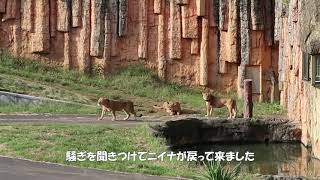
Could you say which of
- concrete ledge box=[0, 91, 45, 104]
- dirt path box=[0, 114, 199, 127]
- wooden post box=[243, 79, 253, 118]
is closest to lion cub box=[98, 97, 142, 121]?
dirt path box=[0, 114, 199, 127]

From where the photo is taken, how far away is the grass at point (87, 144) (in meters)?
14.0

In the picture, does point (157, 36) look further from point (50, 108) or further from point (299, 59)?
point (299, 59)

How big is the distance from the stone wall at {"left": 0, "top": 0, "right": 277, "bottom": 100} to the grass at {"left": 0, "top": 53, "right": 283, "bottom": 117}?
476 mm

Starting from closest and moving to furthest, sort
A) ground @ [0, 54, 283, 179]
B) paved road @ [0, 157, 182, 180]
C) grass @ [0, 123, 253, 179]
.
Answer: paved road @ [0, 157, 182, 180]
grass @ [0, 123, 253, 179]
ground @ [0, 54, 283, 179]

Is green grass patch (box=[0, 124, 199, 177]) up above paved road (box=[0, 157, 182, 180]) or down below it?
above

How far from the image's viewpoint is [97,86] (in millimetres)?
28594

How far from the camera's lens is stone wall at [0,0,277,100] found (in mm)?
28344

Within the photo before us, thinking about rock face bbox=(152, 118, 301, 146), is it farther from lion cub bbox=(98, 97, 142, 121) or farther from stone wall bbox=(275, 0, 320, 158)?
lion cub bbox=(98, 97, 142, 121)

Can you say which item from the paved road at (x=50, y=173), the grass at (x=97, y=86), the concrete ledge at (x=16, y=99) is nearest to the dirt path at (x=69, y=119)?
the concrete ledge at (x=16, y=99)

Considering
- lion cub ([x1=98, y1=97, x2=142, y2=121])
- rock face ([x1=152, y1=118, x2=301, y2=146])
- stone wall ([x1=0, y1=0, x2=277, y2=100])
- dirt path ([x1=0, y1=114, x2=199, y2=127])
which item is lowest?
rock face ([x1=152, y1=118, x2=301, y2=146])

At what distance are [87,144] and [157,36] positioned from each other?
544 inches

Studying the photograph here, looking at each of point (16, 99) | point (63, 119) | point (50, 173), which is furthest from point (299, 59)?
point (50, 173)

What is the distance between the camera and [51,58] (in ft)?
98.8

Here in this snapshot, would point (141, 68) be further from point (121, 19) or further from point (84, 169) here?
point (84, 169)
